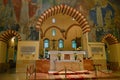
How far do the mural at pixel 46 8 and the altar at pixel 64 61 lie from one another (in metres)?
3.63

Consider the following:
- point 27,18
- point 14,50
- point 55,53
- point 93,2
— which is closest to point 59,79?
point 55,53

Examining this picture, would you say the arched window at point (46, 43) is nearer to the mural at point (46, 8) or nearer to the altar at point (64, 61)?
the mural at point (46, 8)

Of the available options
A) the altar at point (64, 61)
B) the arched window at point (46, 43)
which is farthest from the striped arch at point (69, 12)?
the arched window at point (46, 43)

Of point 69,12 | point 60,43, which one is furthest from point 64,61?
point 60,43

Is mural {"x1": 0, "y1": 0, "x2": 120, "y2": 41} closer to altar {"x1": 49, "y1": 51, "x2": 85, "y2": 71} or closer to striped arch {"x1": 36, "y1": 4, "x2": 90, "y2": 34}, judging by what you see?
striped arch {"x1": 36, "y1": 4, "x2": 90, "y2": 34}

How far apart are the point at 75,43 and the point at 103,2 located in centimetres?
989

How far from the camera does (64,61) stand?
12289 mm

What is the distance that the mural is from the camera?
14734 millimetres

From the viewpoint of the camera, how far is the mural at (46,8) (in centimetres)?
1473

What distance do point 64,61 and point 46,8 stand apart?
21.8ft

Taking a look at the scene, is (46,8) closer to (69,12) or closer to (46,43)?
(69,12)

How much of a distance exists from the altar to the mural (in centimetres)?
363

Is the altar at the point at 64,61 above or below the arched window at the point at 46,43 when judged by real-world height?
below

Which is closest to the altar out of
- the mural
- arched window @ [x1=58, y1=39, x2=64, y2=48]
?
the mural
